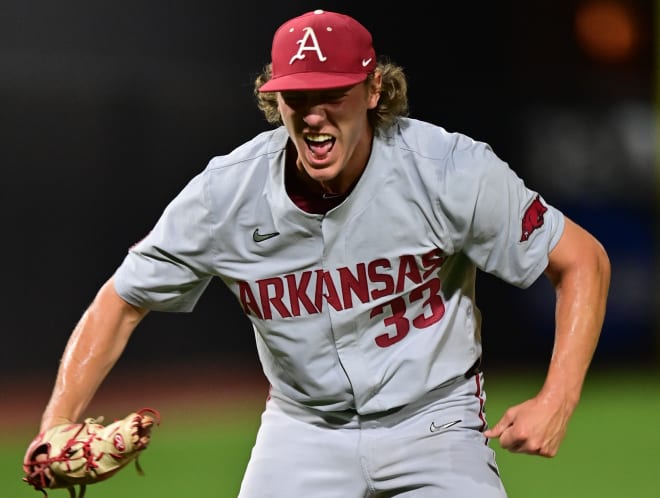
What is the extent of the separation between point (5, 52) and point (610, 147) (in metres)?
4.61

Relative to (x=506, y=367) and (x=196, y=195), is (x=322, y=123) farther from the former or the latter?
(x=506, y=367)

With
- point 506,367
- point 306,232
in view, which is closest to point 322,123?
point 306,232

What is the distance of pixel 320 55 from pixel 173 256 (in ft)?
2.37

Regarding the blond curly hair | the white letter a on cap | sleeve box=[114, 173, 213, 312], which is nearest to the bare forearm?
the blond curly hair

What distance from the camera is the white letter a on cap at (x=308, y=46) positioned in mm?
2863

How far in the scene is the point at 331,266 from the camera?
9.83 feet

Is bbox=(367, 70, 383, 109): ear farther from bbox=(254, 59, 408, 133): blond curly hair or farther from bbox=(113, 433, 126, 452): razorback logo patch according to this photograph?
bbox=(113, 433, 126, 452): razorback logo patch

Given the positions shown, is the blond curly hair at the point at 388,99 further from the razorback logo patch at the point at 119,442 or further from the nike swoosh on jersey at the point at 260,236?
the razorback logo patch at the point at 119,442

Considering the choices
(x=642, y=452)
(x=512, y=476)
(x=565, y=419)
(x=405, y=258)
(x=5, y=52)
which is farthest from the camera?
(x=5, y=52)

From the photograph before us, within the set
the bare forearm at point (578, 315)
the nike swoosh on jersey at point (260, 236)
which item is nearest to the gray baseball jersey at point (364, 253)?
the nike swoosh on jersey at point (260, 236)

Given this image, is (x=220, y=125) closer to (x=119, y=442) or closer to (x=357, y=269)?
(x=357, y=269)

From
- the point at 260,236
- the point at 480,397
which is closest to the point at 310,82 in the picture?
the point at 260,236

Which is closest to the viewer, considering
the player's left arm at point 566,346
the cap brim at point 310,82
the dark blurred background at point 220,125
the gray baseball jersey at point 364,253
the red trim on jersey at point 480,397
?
the player's left arm at point 566,346

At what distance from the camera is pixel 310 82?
2816 millimetres
